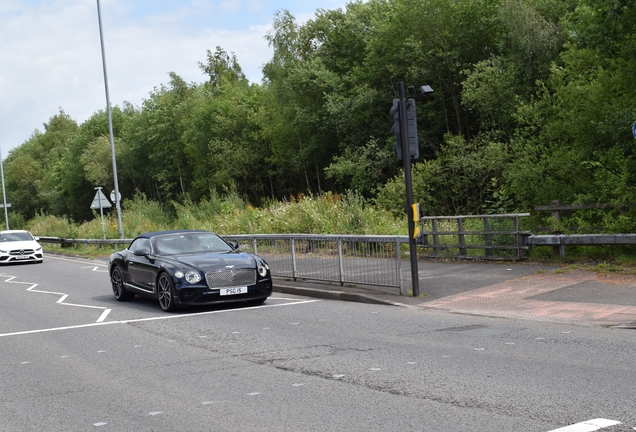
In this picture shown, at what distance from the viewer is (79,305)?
1566 centimetres

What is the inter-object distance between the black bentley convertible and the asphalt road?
54 centimetres

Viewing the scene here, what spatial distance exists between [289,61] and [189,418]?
52300 mm

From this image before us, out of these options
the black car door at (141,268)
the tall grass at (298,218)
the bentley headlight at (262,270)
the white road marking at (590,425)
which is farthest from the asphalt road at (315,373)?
the tall grass at (298,218)

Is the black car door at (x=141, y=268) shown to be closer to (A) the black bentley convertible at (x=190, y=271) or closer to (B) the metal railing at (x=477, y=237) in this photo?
(A) the black bentley convertible at (x=190, y=271)

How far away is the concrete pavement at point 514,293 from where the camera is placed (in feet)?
36.2

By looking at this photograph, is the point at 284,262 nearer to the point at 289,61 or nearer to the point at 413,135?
the point at 413,135

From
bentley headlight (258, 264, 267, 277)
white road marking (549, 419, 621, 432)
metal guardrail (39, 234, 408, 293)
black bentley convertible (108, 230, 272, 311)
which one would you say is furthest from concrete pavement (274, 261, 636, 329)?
white road marking (549, 419, 621, 432)

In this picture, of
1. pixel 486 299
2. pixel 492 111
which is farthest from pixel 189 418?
pixel 492 111

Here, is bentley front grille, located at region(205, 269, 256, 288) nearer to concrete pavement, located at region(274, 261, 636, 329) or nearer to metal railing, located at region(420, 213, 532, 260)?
concrete pavement, located at region(274, 261, 636, 329)

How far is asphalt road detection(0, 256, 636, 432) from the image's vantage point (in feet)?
20.0

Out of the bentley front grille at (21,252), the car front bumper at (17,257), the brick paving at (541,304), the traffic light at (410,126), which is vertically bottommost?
the brick paving at (541,304)

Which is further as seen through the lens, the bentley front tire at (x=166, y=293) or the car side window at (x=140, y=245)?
the car side window at (x=140, y=245)

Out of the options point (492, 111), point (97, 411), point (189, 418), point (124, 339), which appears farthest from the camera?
point (492, 111)

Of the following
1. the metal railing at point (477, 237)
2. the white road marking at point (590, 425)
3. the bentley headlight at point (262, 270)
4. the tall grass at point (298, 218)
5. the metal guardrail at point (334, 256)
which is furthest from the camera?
the tall grass at point (298, 218)
